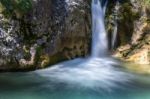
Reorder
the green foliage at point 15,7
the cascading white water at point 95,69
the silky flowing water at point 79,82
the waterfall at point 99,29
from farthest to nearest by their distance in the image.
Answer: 1. the waterfall at point 99,29
2. the green foliage at point 15,7
3. the cascading white water at point 95,69
4. the silky flowing water at point 79,82

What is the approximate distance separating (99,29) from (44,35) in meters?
2.49

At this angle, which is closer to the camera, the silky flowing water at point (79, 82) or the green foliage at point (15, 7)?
the silky flowing water at point (79, 82)

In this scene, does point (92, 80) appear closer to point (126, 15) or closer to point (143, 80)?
point (143, 80)

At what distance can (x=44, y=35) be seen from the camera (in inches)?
385

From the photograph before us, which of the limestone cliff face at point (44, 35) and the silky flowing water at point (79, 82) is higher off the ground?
the limestone cliff face at point (44, 35)

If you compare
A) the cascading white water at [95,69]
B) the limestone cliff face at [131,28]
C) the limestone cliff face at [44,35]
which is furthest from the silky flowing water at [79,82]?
the limestone cliff face at [131,28]

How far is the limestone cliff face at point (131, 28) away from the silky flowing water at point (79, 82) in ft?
2.66

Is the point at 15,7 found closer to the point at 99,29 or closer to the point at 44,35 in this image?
the point at 44,35

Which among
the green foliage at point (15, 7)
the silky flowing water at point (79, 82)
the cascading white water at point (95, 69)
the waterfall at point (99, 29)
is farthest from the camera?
the waterfall at point (99, 29)

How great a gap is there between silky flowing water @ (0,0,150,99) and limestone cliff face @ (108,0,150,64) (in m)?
0.81

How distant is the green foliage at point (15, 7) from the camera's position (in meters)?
9.11

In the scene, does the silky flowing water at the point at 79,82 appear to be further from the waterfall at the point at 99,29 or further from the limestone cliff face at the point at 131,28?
the limestone cliff face at the point at 131,28

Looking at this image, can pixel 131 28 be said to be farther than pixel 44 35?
Yes

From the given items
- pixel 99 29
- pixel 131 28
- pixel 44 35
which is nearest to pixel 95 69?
pixel 44 35
